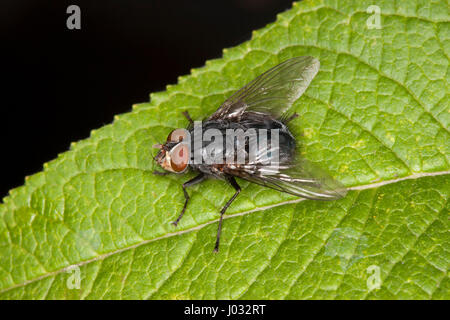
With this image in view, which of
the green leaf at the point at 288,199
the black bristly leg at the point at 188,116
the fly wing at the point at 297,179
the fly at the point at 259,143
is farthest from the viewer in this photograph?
the black bristly leg at the point at 188,116

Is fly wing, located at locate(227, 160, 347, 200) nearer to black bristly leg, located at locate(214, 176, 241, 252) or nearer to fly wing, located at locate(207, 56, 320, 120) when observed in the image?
black bristly leg, located at locate(214, 176, 241, 252)

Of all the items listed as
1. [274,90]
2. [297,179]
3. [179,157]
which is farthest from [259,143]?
[179,157]

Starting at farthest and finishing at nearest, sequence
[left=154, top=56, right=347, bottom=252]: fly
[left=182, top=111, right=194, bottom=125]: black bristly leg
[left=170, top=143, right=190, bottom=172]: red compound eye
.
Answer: [left=182, top=111, right=194, bottom=125]: black bristly leg, [left=170, top=143, right=190, bottom=172]: red compound eye, [left=154, top=56, right=347, bottom=252]: fly

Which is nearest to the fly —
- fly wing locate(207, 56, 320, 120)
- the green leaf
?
fly wing locate(207, 56, 320, 120)

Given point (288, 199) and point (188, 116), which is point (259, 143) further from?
point (188, 116)

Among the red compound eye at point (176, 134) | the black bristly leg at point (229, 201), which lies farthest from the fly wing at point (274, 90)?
the black bristly leg at point (229, 201)

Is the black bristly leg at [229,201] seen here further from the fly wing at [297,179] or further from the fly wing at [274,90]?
the fly wing at [274,90]
